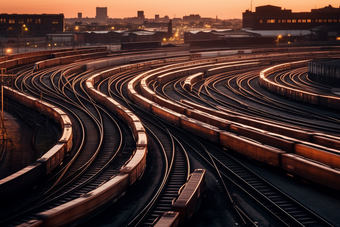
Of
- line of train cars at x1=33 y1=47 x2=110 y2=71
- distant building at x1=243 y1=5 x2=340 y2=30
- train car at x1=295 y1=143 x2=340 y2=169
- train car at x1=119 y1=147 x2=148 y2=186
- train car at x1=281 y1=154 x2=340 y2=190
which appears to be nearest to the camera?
train car at x1=281 y1=154 x2=340 y2=190

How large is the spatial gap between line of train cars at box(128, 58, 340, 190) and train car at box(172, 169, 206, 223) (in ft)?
20.5

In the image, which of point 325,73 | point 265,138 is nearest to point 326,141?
point 265,138

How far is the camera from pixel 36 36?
445ft

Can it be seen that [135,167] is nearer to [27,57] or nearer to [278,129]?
[278,129]

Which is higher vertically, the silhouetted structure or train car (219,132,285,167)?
the silhouetted structure

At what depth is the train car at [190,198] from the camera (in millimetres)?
18969

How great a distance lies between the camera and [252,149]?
29.3 metres

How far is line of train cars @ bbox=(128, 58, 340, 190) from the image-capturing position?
24.7 meters

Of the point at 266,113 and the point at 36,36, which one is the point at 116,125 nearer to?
the point at 266,113

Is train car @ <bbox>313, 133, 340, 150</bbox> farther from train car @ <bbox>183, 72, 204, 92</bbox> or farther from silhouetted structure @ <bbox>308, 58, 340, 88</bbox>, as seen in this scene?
train car @ <bbox>183, 72, 204, 92</bbox>

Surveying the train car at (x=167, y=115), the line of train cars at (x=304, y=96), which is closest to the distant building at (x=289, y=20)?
the line of train cars at (x=304, y=96)

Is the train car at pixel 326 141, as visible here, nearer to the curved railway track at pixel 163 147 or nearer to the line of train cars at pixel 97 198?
the curved railway track at pixel 163 147

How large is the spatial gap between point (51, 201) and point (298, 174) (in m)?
14.8

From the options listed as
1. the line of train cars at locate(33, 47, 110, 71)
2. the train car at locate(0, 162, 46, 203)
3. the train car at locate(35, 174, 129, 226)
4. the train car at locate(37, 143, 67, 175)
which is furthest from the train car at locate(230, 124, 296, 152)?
the line of train cars at locate(33, 47, 110, 71)
